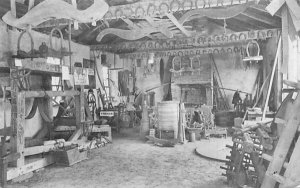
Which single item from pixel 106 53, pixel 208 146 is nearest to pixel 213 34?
pixel 208 146

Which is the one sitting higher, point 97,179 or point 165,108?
point 165,108

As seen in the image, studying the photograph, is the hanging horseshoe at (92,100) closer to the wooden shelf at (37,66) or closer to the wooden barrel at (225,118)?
the wooden shelf at (37,66)

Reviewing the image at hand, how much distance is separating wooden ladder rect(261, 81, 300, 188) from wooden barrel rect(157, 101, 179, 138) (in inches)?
196

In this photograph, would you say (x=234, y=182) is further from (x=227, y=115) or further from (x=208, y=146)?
(x=227, y=115)

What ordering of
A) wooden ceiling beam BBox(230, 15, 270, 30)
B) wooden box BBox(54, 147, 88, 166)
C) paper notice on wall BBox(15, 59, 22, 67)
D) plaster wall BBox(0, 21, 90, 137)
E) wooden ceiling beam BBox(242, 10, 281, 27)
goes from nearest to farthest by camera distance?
paper notice on wall BBox(15, 59, 22, 67), wooden box BBox(54, 147, 88, 166), plaster wall BBox(0, 21, 90, 137), wooden ceiling beam BBox(242, 10, 281, 27), wooden ceiling beam BBox(230, 15, 270, 30)

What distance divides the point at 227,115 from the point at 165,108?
444 centimetres

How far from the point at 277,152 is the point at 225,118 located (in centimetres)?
858

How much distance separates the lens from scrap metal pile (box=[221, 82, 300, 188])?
3.16m

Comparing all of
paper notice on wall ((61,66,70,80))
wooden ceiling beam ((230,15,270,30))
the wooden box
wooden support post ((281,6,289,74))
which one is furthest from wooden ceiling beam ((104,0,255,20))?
wooden ceiling beam ((230,15,270,30))

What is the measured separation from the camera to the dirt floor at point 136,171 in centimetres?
477

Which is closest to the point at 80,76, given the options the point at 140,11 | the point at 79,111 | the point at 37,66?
the point at 79,111

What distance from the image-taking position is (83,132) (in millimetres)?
7402

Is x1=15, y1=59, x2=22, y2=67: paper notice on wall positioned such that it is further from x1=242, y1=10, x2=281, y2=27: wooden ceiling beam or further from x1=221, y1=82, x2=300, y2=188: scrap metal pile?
x1=242, y1=10, x2=281, y2=27: wooden ceiling beam

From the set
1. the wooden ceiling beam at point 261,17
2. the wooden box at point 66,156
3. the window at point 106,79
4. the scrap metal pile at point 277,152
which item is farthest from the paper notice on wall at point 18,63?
the window at point 106,79
